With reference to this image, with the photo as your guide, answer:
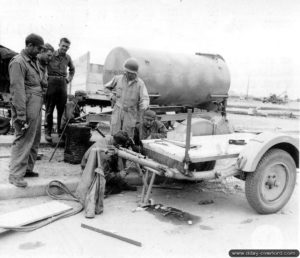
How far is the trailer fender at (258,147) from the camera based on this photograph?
4.58 m

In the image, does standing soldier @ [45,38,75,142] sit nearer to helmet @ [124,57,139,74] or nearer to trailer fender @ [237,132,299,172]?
helmet @ [124,57,139,74]

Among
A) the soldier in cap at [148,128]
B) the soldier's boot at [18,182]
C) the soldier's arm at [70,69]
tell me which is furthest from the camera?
the soldier's arm at [70,69]

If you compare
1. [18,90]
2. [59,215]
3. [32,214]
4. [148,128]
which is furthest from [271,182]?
[18,90]

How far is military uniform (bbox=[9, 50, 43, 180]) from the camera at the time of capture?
4914 millimetres

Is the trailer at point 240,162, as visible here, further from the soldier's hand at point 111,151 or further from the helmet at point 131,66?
the helmet at point 131,66

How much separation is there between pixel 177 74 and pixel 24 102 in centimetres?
451

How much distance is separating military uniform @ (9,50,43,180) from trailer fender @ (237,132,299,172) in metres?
2.71

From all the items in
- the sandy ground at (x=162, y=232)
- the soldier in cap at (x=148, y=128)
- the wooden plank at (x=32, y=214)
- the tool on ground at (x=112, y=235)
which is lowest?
the sandy ground at (x=162, y=232)

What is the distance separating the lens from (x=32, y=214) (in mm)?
4320

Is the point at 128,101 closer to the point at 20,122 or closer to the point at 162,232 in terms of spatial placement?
the point at 20,122

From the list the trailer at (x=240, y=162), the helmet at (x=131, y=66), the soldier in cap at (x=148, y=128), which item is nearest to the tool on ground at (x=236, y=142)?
the trailer at (x=240, y=162)

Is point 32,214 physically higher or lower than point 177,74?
lower

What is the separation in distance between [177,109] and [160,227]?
5287 mm

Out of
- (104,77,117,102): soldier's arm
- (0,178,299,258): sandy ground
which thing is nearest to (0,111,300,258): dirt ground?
(0,178,299,258): sandy ground
